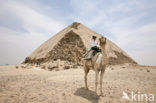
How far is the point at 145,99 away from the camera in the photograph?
4074 millimetres

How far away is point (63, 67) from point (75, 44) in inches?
425

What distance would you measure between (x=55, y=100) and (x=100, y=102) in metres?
1.59

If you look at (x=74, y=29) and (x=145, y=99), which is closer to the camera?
(x=145, y=99)

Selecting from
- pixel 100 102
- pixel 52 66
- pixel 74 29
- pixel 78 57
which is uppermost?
pixel 74 29

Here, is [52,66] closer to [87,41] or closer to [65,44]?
[65,44]

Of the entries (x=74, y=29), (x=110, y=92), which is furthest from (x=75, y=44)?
(x=110, y=92)

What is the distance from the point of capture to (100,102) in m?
3.84

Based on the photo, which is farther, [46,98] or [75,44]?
[75,44]

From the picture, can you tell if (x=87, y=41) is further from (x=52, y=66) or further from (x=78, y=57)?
(x=52, y=66)

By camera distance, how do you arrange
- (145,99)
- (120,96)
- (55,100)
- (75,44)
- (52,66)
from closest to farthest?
(55,100), (145,99), (120,96), (52,66), (75,44)

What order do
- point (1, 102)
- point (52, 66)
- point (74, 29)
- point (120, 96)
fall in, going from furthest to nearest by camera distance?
1. point (74, 29)
2. point (52, 66)
3. point (120, 96)
4. point (1, 102)

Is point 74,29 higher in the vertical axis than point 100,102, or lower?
higher

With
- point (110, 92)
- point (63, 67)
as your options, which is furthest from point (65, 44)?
point (110, 92)

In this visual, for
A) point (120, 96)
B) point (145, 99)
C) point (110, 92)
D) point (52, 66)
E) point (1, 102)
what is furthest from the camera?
point (52, 66)
